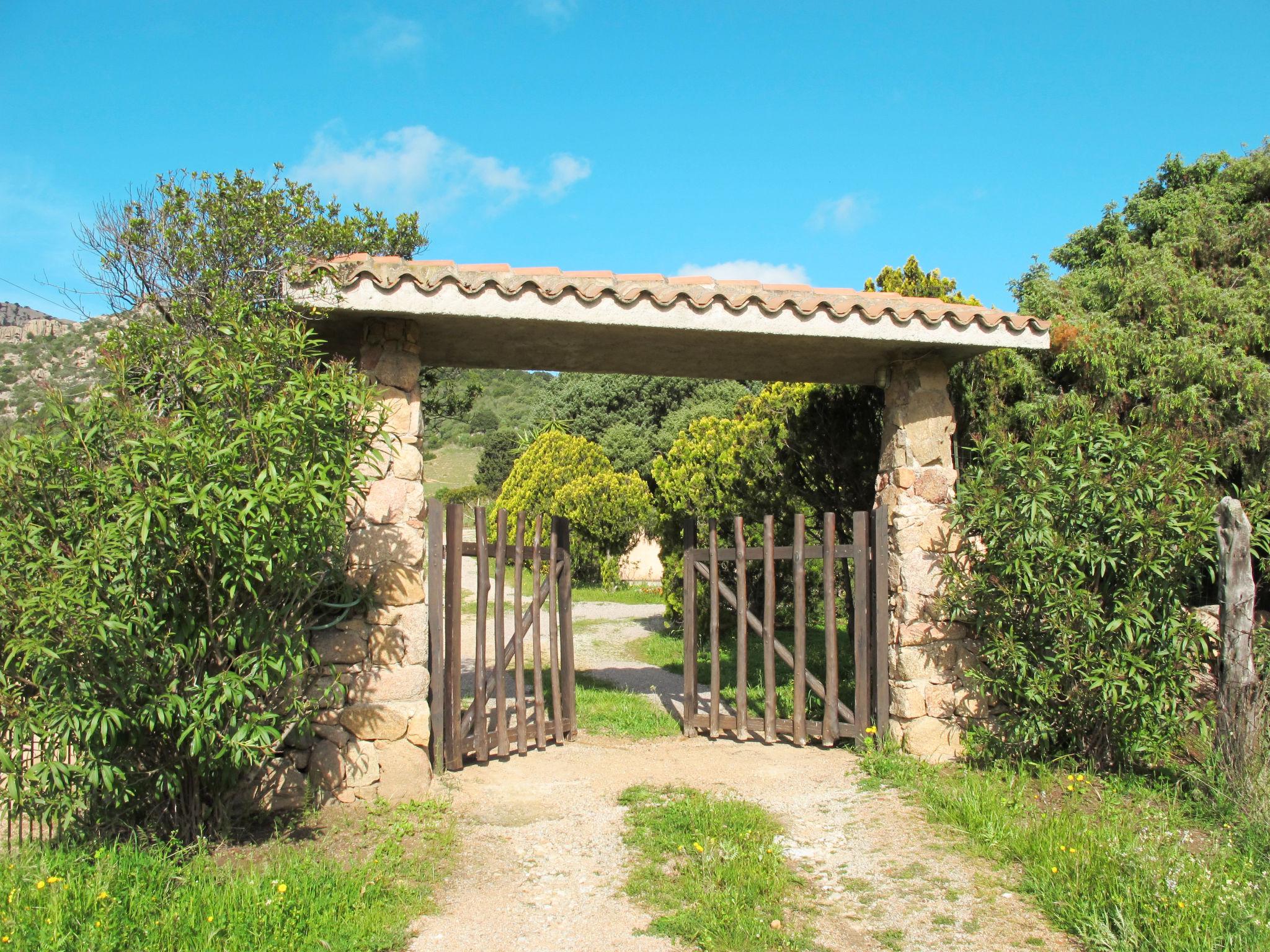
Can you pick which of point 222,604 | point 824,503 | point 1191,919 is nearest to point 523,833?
point 222,604

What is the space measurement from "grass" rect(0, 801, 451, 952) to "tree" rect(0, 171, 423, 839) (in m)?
→ 0.28

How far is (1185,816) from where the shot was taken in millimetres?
4656

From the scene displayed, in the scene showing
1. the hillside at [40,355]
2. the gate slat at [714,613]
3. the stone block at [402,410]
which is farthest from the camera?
the hillside at [40,355]

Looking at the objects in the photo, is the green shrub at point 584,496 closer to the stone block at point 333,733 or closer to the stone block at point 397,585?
the stone block at point 397,585

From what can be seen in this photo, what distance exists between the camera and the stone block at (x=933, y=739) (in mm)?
5785

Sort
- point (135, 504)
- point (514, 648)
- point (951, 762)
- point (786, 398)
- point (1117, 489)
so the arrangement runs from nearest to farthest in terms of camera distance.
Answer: point (135, 504)
point (1117, 489)
point (951, 762)
point (514, 648)
point (786, 398)

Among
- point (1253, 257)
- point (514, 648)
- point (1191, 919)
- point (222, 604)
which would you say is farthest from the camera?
point (1253, 257)

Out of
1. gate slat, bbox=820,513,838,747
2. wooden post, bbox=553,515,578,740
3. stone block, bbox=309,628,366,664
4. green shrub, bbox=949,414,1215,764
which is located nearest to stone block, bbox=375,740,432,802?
stone block, bbox=309,628,366,664

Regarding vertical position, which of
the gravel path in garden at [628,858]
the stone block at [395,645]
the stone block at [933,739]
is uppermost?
the stone block at [395,645]

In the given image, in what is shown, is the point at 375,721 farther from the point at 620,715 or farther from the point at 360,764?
the point at 620,715

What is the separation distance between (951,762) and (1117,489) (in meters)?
2.05

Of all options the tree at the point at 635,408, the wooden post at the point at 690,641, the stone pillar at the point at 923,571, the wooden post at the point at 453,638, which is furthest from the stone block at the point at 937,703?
the tree at the point at 635,408

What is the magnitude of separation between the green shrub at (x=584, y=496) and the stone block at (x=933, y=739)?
13.3 metres

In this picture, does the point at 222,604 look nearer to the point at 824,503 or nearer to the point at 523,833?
the point at 523,833
